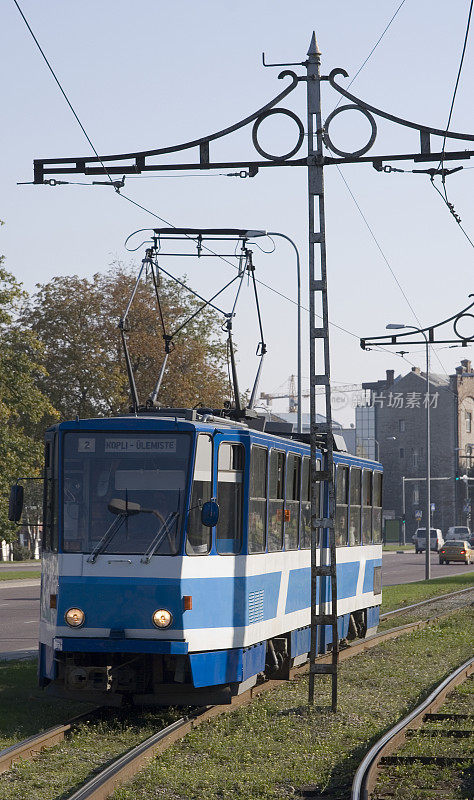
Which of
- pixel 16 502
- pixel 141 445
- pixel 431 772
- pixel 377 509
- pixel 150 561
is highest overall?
pixel 141 445

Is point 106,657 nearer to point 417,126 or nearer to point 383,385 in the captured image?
point 417,126

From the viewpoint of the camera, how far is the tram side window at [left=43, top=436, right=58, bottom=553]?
479 inches

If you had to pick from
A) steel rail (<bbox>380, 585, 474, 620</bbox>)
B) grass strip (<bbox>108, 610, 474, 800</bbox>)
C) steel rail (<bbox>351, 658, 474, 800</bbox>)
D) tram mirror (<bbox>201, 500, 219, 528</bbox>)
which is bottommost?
grass strip (<bbox>108, 610, 474, 800</bbox>)

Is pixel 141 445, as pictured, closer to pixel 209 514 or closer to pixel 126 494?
pixel 126 494

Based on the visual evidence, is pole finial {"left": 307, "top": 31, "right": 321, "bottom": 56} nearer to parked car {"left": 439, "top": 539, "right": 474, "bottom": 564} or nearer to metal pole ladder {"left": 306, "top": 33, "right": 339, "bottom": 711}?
metal pole ladder {"left": 306, "top": 33, "right": 339, "bottom": 711}

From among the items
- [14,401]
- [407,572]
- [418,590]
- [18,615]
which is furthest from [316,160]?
[407,572]

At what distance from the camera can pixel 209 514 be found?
1148 centimetres

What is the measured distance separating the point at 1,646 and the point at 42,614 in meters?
8.23

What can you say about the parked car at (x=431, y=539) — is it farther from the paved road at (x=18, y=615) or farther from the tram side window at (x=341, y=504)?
the tram side window at (x=341, y=504)

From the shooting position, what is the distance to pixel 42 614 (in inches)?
494

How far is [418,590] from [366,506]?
1882 centimetres

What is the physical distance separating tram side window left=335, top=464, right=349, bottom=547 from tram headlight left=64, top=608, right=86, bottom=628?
6.36 m

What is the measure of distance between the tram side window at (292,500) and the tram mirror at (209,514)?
292 centimetres

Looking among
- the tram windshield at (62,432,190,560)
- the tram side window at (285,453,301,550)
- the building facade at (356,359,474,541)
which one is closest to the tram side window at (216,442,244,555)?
the tram windshield at (62,432,190,560)
